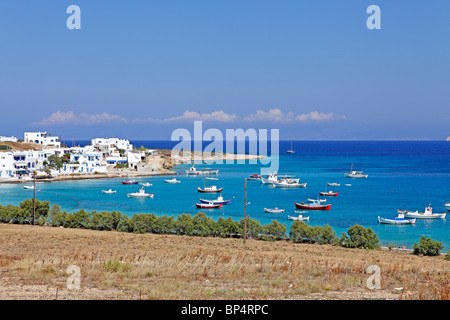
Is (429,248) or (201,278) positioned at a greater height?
(201,278)

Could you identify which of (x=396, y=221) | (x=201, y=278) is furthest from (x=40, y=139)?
(x=201, y=278)

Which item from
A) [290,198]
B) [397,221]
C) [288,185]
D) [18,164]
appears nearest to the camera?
[397,221]

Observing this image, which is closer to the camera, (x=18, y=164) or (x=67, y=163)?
(x=18, y=164)

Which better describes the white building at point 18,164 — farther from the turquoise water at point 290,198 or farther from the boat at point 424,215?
the boat at point 424,215

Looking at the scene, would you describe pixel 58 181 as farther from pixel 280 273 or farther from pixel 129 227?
pixel 280 273

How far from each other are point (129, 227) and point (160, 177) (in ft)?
184

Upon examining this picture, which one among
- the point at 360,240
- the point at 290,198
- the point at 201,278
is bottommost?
the point at 290,198

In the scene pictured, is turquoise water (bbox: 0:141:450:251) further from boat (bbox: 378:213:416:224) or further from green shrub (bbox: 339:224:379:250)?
green shrub (bbox: 339:224:379:250)

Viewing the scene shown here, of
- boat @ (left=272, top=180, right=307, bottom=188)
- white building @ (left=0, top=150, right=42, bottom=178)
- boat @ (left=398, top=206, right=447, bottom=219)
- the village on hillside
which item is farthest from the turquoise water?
white building @ (left=0, top=150, right=42, bottom=178)

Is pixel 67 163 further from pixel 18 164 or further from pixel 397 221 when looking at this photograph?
pixel 397 221

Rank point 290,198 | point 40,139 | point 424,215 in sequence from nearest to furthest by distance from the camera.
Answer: point 424,215 → point 290,198 → point 40,139

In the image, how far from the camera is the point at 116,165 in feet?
321

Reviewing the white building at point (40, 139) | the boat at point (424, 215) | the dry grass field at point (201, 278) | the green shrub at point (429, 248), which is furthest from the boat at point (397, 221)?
the white building at point (40, 139)
